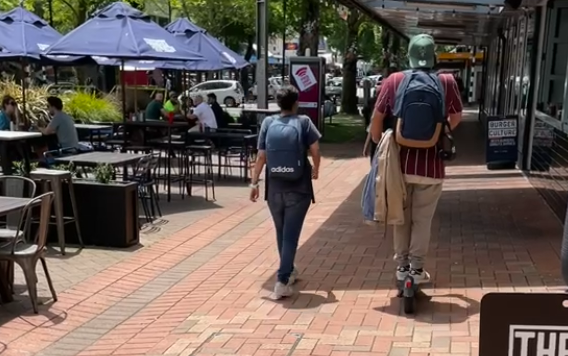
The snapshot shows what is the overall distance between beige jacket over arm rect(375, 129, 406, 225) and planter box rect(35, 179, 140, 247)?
3129 mm

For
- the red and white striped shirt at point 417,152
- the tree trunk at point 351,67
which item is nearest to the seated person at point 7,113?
the red and white striped shirt at point 417,152

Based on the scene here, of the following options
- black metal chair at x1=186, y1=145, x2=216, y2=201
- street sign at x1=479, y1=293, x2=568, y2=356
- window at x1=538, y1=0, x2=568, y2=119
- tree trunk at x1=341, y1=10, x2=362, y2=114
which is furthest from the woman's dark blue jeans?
tree trunk at x1=341, y1=10, x2=362, y2=114

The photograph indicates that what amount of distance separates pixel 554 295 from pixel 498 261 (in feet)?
15.1

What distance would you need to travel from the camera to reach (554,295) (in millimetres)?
1665

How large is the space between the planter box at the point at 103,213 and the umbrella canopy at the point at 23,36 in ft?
13.2

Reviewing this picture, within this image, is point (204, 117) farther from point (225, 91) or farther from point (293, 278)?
point (225, 91)

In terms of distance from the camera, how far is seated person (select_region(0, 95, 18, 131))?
10.2 meters

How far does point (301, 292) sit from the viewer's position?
17.9 ft

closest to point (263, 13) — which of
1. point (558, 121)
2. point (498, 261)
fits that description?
point (558, 121)

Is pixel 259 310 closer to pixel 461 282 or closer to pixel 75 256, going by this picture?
pixel 461 282

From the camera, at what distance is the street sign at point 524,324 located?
65.2 inches

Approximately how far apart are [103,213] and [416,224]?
3481 mm

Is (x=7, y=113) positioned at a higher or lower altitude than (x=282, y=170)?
lower

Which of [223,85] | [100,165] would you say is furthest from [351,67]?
[100,165]
